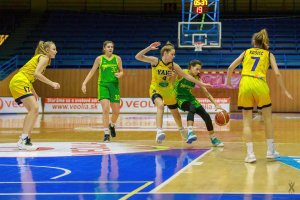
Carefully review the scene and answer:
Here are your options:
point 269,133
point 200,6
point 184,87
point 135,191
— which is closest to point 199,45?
point 200,6

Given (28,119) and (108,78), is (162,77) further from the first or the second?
(28,119)

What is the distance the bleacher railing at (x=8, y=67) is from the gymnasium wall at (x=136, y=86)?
1527 millimetres

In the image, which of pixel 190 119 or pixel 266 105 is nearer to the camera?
pixel 266 105

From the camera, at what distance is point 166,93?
31.5ft

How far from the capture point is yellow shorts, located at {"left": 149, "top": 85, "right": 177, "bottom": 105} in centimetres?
958

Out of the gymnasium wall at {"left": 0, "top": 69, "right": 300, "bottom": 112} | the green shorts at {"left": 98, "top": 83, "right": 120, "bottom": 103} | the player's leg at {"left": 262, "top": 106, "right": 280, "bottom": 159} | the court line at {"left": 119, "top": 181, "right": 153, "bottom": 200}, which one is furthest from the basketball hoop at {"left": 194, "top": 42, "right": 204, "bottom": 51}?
the court line at {"left": 119, "top": 181, "right": 153, "bottom": 200}

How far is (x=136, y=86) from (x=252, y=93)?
20.2 meters

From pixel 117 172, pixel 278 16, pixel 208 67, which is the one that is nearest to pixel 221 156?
A: pixel 117 172

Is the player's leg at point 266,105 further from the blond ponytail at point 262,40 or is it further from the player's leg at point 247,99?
the blond ponytail at point 262,40

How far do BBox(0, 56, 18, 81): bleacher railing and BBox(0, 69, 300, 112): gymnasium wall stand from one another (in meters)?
1.53

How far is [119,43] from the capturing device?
94.1ft

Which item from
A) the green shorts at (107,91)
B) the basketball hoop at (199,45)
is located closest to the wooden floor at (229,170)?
the green shorts at (107,91)

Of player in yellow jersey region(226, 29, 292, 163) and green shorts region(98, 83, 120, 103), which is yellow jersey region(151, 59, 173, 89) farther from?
player in yellow jersey region(226, 29, 292, 163)

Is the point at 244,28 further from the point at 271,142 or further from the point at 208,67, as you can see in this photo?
the point at 271,142
